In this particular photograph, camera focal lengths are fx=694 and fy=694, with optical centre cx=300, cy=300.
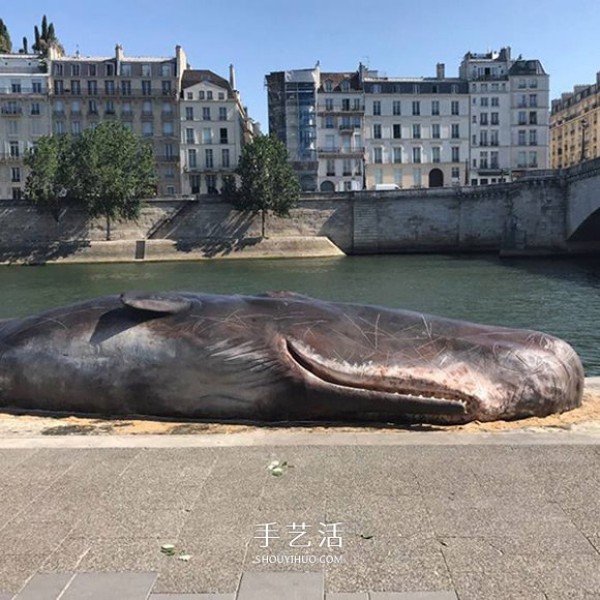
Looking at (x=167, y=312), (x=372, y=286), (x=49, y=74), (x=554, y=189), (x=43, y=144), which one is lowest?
(x=372, y=286)

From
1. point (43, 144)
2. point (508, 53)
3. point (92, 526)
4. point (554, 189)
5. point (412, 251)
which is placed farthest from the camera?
point (508, 53)

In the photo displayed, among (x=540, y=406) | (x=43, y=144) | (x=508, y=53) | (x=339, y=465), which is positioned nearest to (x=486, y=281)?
(x=540, y=406)

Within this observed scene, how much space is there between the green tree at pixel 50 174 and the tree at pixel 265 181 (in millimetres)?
15543

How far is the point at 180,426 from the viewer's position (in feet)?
21.4

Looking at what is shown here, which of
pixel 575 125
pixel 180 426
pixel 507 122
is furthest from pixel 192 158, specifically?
pixel 180 426

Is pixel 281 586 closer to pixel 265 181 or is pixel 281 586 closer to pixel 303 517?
pixel 303 517

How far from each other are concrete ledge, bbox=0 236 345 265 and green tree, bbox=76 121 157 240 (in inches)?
134

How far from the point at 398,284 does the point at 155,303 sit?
101ft

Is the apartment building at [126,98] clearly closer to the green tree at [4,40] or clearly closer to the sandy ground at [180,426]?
the green tree at [4,40]

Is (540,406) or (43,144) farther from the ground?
(43,144)

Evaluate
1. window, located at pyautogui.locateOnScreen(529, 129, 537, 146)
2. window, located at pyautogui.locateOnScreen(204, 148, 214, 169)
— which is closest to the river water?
window, located at pyautogui.locateOnScreen(204, 148, 214, 169)

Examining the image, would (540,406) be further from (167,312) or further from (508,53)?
(508,53)

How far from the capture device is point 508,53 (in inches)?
3408

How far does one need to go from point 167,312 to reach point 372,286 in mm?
29293
